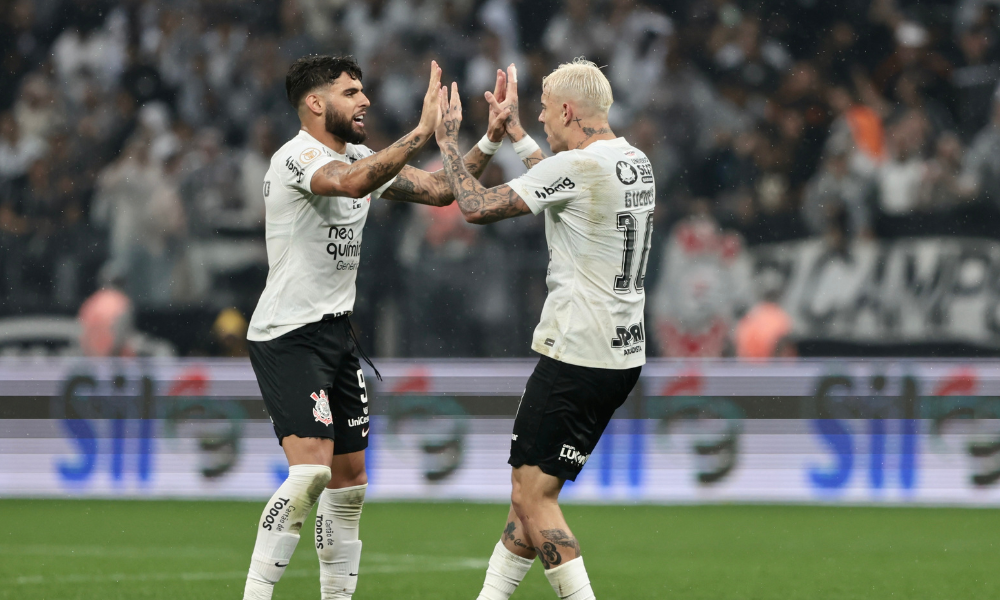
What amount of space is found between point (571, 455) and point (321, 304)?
1.11 meters

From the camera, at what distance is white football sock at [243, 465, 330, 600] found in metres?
4.36

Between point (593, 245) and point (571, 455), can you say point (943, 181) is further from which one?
point (571, 455)

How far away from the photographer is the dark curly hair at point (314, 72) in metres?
4.63

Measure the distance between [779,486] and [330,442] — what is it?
5061mm

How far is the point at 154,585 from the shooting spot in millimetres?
5793

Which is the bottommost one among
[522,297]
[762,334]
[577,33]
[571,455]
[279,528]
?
[762,334]

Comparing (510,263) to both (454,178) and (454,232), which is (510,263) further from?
(454,178)

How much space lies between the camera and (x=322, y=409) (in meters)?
4.48

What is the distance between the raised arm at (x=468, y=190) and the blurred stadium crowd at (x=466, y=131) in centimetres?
580

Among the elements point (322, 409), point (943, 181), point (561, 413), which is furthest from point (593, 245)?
point (943, 181)

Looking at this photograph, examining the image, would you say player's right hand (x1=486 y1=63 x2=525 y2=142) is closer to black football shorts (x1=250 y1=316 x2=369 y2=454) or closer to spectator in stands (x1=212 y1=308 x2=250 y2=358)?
black football shorts (x1=250 y1=316 x2=369 y2=454)

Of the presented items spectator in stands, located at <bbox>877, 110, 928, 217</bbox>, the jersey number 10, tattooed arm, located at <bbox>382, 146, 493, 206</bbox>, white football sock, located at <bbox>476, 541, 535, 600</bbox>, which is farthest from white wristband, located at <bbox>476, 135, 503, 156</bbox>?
spectator in stands, located at <bbox>877, 110, 928, 217</bbox>

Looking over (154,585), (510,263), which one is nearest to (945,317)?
(510,263)

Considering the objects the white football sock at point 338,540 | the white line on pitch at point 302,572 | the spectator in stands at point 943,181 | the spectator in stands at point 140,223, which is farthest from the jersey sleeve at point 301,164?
the spectator in stands at point 943,181
